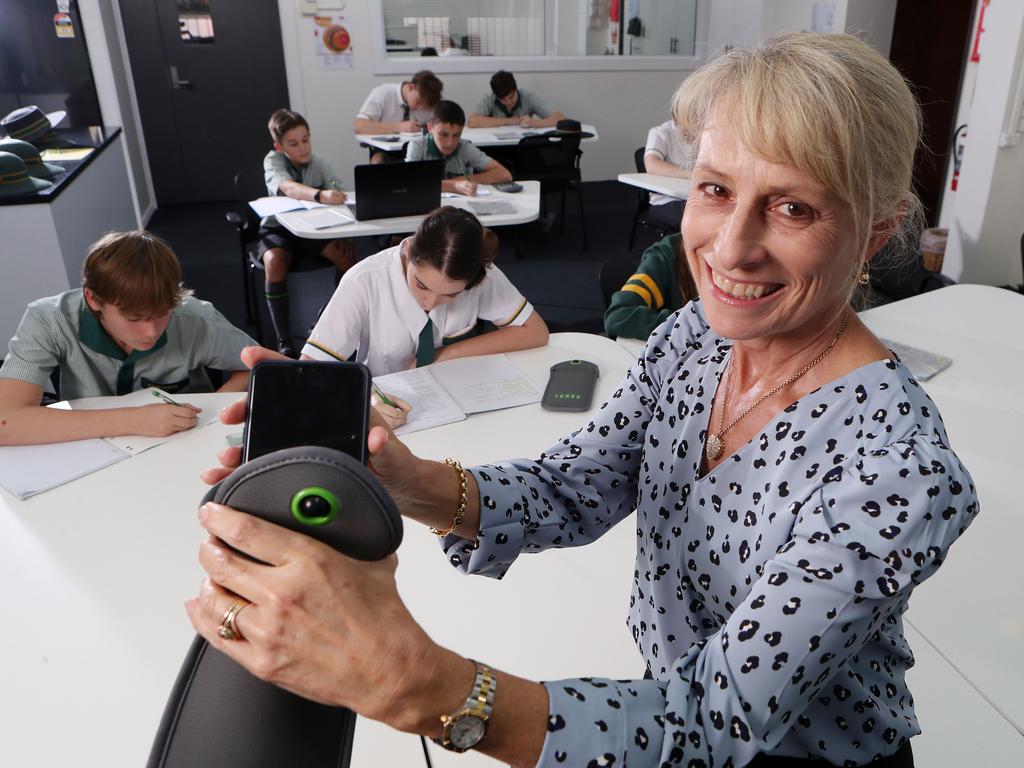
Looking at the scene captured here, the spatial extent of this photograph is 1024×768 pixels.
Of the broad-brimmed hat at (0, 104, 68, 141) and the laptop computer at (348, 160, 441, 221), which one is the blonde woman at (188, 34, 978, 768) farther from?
the broad-brimmed hat at (0, 104, 68, 141)

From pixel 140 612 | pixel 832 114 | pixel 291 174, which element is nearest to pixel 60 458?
pixel 140 612

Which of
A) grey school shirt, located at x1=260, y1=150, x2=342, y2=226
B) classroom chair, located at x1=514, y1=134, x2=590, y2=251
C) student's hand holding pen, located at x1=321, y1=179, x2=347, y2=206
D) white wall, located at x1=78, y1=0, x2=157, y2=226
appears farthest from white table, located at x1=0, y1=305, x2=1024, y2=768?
white wall, located at x1=78, y1=0, x2=157, y2=226

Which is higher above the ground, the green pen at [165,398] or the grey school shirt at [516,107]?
the grey school shirt at [516,107]

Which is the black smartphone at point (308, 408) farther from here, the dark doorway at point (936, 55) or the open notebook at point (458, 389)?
the dark doorway at point (936, 55)

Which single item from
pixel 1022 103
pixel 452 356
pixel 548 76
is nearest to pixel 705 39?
pixel 548 76

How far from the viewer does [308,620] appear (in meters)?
0.61

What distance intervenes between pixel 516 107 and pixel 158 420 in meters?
5.51

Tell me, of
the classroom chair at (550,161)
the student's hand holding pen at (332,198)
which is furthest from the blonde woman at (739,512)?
the classroom chair at (550,161)

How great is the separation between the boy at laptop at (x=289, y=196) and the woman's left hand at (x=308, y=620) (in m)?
3.66

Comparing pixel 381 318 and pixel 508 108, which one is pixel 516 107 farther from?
pixel 381 318

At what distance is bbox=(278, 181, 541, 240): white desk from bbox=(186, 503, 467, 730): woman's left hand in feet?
11.0

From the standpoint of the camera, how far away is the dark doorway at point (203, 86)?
22.2 ft

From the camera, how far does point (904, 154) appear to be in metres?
0.83

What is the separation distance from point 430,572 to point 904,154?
3.58 feet
